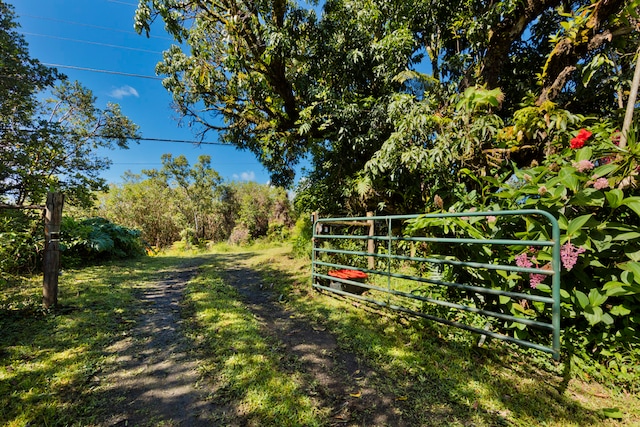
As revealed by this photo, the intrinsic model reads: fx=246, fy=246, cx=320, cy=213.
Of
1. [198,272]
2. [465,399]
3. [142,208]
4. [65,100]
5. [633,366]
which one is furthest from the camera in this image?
[142,208]

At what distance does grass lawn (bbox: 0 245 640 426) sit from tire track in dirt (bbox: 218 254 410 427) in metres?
0.09

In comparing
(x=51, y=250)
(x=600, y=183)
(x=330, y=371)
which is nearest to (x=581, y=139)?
(x=600, y=183)

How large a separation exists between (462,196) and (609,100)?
325 centimetres

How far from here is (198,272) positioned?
562 cm

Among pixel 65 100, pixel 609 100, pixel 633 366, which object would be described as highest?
pixel 65 100

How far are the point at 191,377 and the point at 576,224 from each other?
122 inches

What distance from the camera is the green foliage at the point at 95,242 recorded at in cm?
520

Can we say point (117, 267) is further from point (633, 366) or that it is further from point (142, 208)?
point (142, 208)

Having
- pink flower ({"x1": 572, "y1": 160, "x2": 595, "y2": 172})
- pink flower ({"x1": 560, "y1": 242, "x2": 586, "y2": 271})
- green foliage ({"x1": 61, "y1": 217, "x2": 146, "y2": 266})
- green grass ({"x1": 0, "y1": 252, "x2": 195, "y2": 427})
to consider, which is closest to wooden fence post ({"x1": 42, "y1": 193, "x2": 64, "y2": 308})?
green grass ({"x1": 0, "y1": 252, "x2": 195, "y2": 427})

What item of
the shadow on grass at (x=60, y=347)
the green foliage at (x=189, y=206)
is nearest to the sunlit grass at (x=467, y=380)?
Answer: the shadow on grass at (x=60, y=347)

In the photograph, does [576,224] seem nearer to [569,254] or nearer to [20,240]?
[569,254]

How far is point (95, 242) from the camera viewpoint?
568 cm

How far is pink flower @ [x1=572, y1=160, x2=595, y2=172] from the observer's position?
1929mm

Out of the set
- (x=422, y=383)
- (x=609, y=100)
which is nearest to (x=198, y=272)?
(x=422, y=383)
